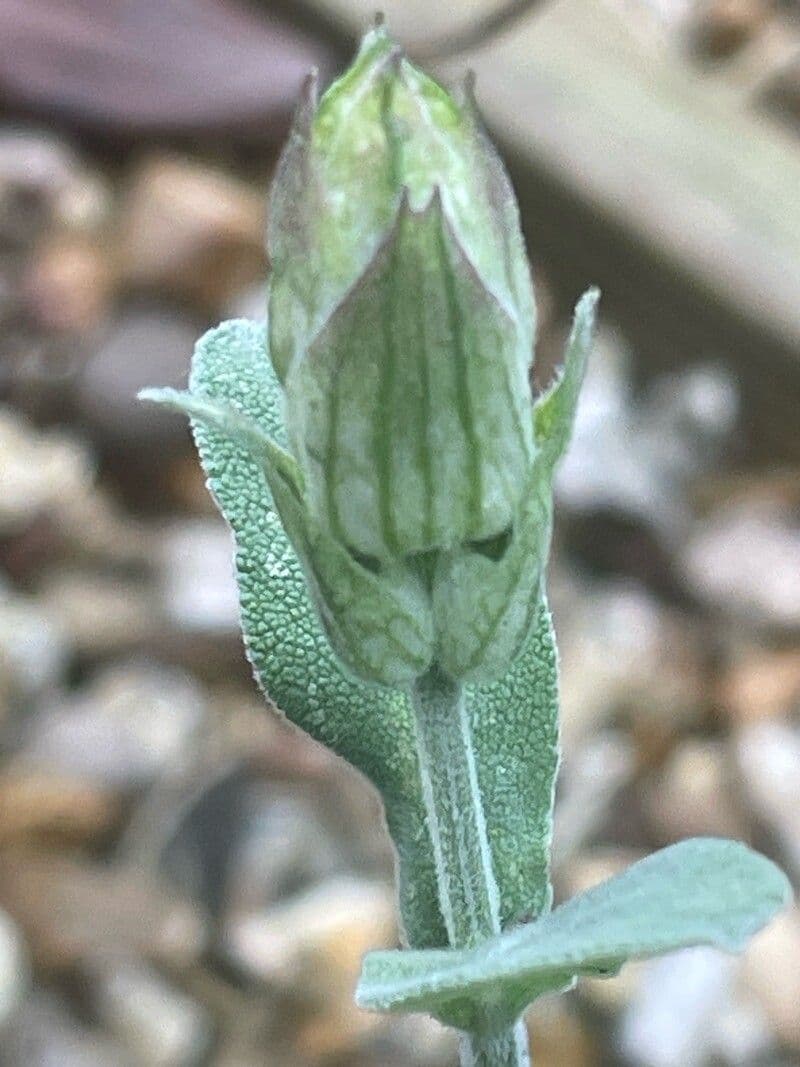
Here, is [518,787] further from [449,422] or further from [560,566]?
[560,566]

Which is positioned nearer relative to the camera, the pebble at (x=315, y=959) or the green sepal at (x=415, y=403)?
the green sepal at (x=415, y=403)

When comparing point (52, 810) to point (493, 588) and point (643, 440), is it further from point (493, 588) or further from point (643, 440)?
point (493, 588)

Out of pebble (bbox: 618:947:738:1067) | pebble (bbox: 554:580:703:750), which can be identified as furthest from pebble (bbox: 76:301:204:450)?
pebble (bbox: 618:947:738:1067)

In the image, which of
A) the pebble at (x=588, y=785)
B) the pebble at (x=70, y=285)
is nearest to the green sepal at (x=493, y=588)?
the pebble at (x=588, y=785)

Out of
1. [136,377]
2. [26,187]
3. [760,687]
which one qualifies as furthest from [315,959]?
[26,187]

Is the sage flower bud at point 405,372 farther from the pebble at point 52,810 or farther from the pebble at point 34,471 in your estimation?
the pebble at point 34,471

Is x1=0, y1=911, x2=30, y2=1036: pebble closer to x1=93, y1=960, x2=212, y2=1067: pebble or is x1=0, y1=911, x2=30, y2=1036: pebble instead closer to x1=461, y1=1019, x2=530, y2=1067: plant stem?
x1=93, y1=960, x2=212, y2=1067: pebble
